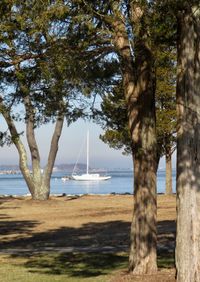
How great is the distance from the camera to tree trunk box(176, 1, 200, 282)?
30.5ft

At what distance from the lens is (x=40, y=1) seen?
34.0 feet

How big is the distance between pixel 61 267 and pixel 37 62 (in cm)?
442

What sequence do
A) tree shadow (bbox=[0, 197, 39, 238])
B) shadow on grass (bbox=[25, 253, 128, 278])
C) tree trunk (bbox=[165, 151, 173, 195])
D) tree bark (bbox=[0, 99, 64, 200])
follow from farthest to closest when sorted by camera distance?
1. tree trunk (bbox=[165, 151, 173, 195])
2. tree bark (bbox=[0, 99, 64, 200])
3. tree shadow (bbox=[0, 197, 39, 238])
4. shadow on grass (bbox=[25, 253, 128, 278])

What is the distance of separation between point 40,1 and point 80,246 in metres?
8.99

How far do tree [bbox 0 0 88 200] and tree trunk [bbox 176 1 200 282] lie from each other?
2.21 metres

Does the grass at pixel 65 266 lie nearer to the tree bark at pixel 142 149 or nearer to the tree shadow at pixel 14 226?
the tree bark at pixel 142 149

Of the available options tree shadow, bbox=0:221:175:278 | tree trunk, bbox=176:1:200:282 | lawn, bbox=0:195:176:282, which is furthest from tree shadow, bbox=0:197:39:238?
tree trunk, bbox=176:1:200:282

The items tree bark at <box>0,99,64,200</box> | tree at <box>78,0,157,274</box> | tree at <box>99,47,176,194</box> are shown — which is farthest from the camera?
tree bark at <box>0,99,64,200</box>

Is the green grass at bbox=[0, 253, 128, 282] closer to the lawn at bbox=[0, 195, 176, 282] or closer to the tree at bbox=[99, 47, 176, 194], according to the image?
the lawn at bbox=[0, 195, 176, 282]

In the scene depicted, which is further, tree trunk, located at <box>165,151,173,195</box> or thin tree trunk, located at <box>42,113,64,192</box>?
tree trunk, located at <box>165,151,173,195</box>

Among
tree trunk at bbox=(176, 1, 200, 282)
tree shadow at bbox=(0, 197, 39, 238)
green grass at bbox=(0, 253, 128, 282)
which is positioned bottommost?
green grass at bbox=(0, 253, 128, 282)

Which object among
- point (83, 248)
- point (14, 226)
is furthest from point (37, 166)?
point (83, 248)

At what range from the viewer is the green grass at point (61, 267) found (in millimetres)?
11820

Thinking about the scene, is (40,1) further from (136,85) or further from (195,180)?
(195,180)
